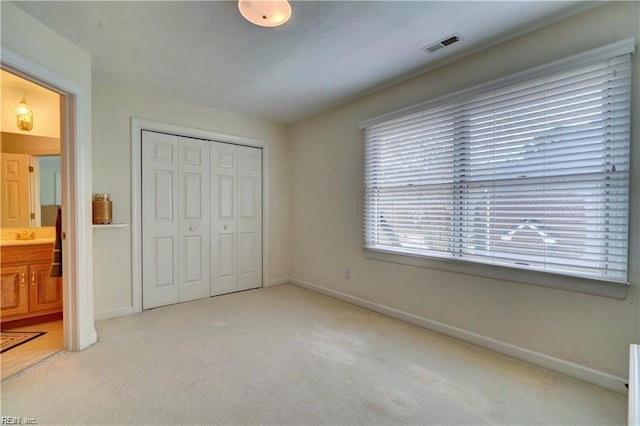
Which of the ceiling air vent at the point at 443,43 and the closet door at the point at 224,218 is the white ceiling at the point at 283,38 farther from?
the closet door at the point at 224,218

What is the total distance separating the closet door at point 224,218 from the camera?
158 inches

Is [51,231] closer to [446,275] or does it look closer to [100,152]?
[100,152]

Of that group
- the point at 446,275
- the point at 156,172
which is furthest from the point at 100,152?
the point at 446,275

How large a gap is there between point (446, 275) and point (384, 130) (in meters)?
1.64

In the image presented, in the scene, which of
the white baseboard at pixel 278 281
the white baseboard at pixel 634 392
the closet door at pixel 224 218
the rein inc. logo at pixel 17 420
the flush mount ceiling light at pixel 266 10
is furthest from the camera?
the white baseboard at pixel 278 281

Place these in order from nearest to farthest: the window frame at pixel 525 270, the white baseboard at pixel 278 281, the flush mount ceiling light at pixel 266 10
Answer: the flush mount ceiling light at pixel 266 10 < the window frame at pixel 525 270 < the white baseboard at pixel 278 281

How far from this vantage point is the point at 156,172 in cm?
353

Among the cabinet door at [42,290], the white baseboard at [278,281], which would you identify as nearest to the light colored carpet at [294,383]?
the cabinet door at [42,290]

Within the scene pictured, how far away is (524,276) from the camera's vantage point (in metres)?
2.26

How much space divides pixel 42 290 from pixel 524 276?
4.53 metres

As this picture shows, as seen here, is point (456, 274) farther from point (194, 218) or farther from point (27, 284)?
point (27, 284)

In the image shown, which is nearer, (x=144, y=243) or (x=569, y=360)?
(x=569, y=360)

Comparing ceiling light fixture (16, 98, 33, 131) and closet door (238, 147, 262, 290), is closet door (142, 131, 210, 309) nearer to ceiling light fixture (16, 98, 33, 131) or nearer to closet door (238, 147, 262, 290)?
closet door (238, 147, 262, 290)

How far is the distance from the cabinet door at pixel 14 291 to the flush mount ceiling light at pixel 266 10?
332 cm
